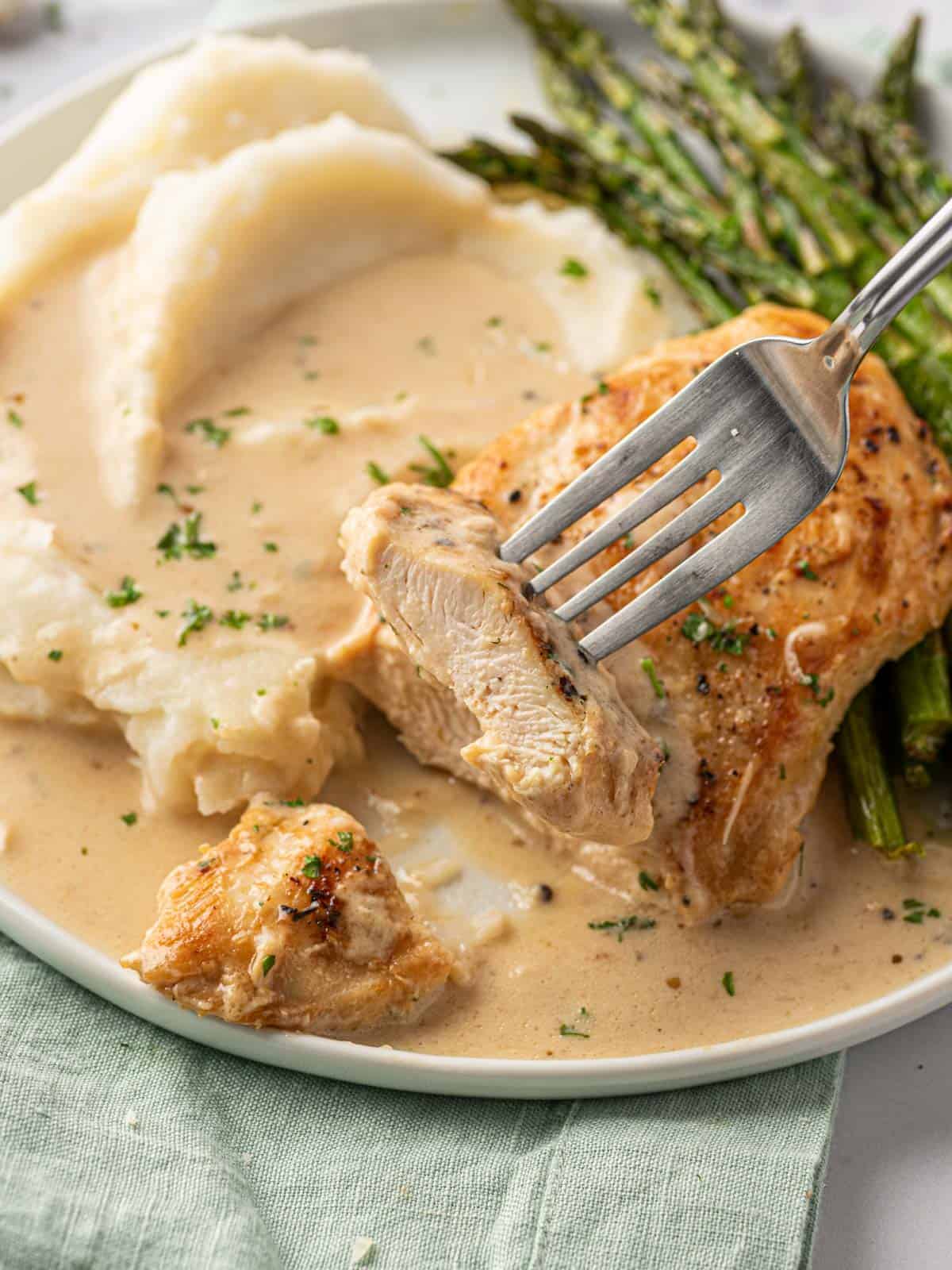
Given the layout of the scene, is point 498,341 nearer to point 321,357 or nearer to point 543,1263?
point 321,357

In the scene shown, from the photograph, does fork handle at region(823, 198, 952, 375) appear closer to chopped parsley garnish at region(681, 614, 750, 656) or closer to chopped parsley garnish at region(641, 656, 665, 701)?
chopped parsley garnish at region(681, 614, 750, 656)

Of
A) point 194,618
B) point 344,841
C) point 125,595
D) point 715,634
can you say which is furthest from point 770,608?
point 125,595

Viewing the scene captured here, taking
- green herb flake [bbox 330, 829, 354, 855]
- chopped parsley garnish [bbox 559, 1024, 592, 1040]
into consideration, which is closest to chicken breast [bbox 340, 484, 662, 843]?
green herb flake [bbox 330, 829, 354, 855]

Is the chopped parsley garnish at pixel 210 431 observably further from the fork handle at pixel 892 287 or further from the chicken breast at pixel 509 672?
the fork handle at pixel 892 287

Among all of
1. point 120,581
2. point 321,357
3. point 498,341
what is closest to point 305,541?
point 120,581

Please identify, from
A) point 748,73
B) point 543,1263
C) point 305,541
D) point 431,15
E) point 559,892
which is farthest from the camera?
point 431,15

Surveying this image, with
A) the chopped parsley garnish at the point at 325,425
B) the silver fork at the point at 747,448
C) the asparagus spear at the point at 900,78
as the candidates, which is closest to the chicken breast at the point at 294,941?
the silver fork at the point at 747,448

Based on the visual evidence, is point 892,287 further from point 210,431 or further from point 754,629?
point 210,431
